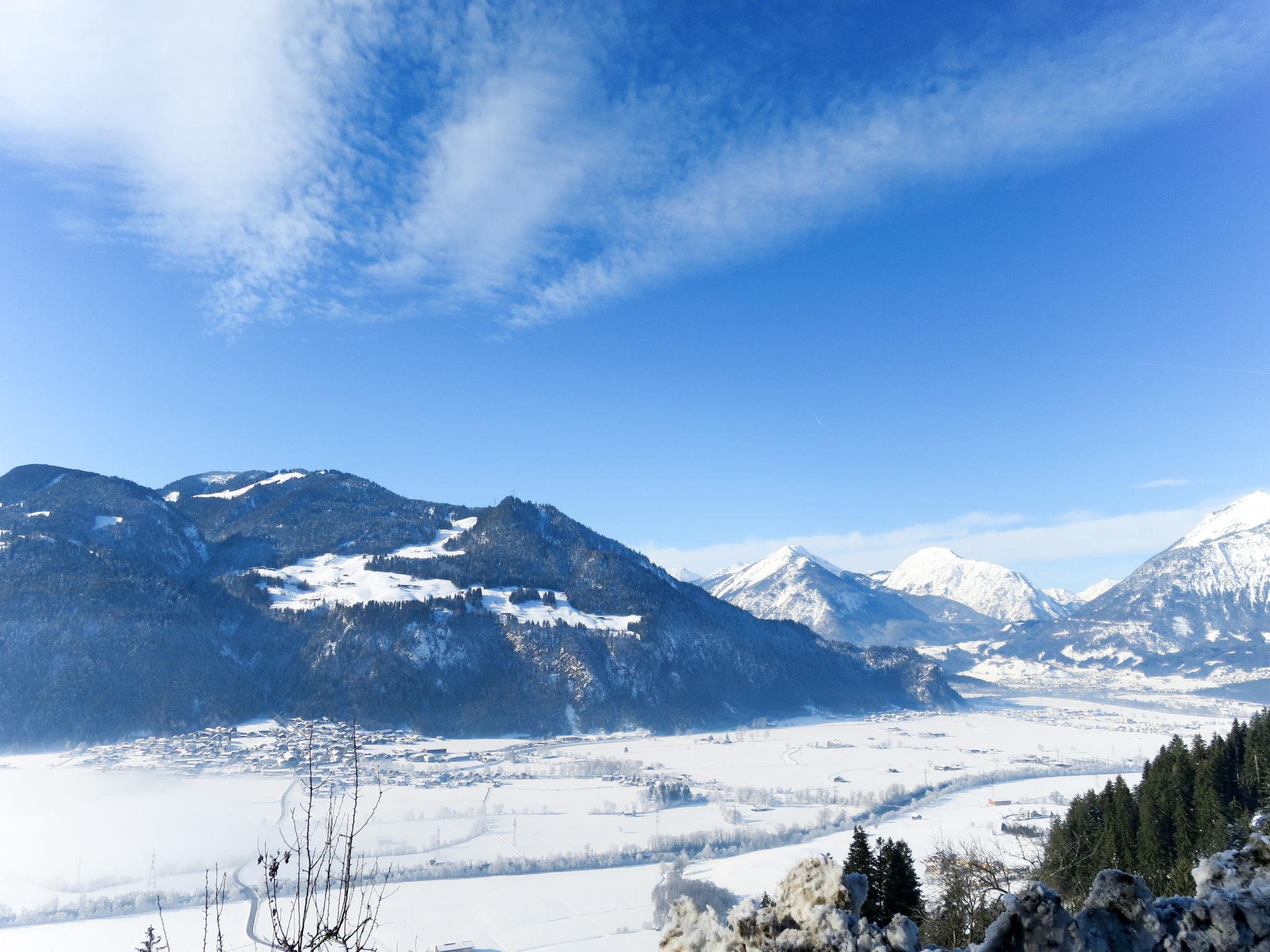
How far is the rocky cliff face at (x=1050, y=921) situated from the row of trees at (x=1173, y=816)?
30.1 metres

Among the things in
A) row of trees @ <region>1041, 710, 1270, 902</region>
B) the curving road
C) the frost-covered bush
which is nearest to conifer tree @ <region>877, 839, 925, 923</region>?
row of trees @ <region>1041, 710, 1270, 902</region>

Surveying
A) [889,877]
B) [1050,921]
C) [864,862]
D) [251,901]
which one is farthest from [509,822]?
[1050,921]

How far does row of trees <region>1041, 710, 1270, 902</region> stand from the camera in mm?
35812

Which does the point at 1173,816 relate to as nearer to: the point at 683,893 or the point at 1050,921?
the point at 683,893

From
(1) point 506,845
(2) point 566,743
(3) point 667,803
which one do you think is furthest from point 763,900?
(2) point 566,743

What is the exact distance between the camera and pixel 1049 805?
3971 inches

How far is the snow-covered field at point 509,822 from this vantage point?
58625mm

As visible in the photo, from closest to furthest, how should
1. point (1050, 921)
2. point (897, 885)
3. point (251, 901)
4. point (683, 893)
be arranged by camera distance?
1. point (1050, 921)
2. point (897, 885)
3. point (683, 893)
4. point (251, 901)

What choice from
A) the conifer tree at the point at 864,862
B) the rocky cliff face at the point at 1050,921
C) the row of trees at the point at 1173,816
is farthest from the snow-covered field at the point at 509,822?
the rocky cliff face at the point at 1050,921

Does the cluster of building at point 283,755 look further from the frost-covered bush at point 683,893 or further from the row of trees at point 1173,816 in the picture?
the row of trees at point 1173,816

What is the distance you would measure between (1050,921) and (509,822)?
9611cm

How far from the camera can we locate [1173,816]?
4169 cm

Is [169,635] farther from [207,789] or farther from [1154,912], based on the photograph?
[1154,912]

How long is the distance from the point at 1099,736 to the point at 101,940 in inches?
8284
